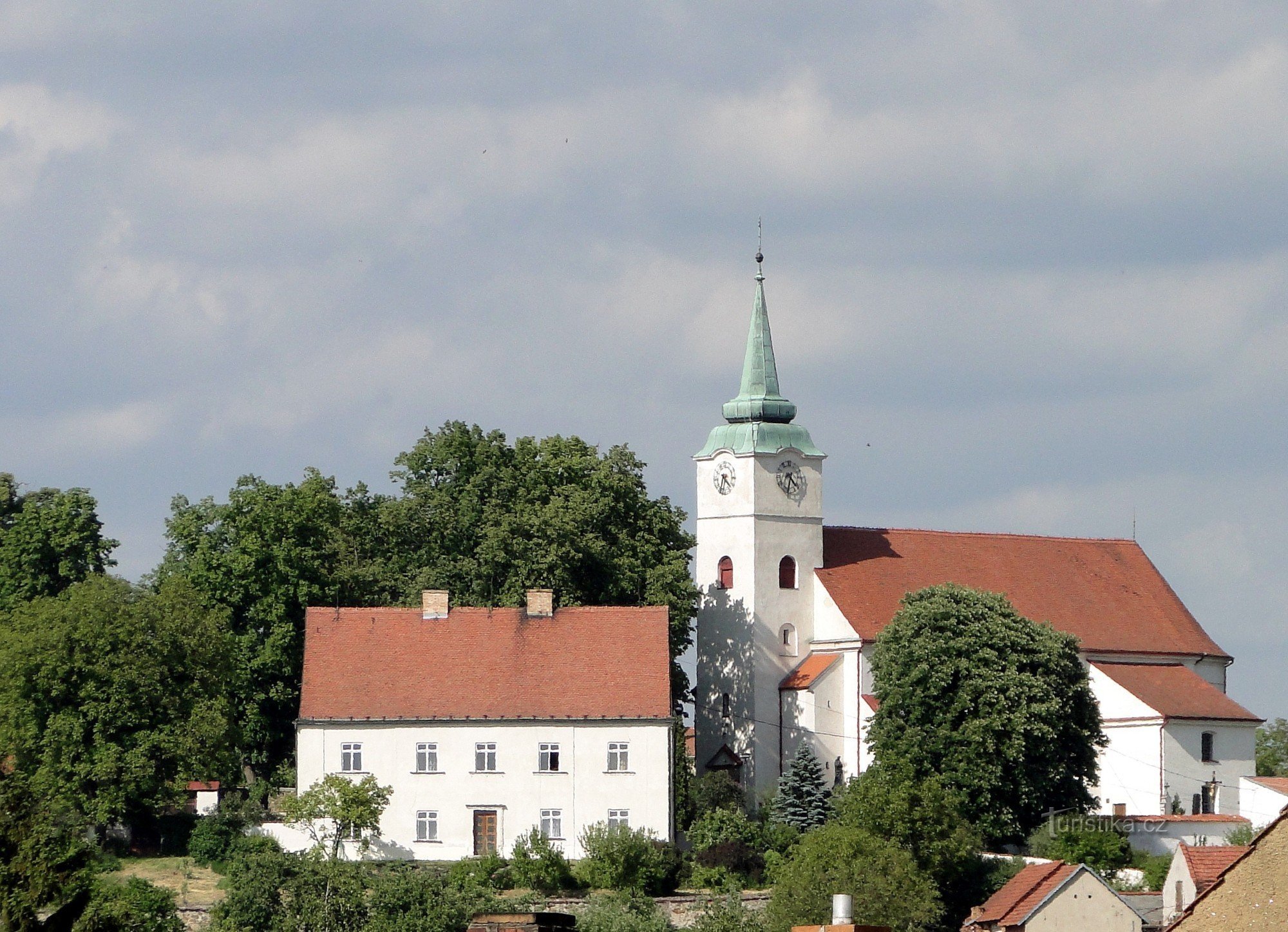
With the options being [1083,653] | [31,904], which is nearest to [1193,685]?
[1083,653]

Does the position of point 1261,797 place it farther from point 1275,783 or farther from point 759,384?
point 759,384

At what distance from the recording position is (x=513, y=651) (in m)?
64.1

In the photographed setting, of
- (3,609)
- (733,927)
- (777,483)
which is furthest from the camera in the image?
(777,483)

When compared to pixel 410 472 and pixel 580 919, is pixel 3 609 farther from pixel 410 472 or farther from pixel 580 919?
pixel 580 919

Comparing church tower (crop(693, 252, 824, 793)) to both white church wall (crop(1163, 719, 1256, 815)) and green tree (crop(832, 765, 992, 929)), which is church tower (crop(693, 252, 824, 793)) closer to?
white church wall (crop(1163, 719, 1256, 815))

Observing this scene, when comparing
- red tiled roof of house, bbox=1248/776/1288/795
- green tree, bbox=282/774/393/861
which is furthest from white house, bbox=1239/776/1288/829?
green tree, bbox=282/774/393/861

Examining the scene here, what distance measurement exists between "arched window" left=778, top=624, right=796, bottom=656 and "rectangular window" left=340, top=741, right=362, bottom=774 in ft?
51.1

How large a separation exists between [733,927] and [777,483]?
26534 millimetres

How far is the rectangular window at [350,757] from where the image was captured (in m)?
62.3

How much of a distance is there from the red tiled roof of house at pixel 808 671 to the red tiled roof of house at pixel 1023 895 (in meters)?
16.6

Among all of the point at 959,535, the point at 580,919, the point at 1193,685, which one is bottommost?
the point at 580,919

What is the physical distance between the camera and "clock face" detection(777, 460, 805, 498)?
74.2 metres

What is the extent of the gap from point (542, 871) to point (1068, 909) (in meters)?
13.0

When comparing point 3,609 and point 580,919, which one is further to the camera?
point 3,609
